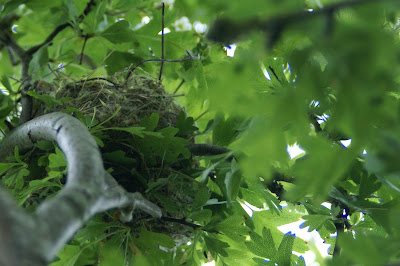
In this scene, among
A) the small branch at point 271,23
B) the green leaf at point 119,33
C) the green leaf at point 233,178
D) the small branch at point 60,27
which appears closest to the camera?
the small branch at point 271,23

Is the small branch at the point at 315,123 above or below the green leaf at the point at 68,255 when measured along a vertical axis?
above

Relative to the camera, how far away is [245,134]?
0.98 m

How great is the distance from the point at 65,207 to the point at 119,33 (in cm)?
118

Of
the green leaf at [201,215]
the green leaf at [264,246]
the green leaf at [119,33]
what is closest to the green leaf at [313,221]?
the green leaf at [264,246]

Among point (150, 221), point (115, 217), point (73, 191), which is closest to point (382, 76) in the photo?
point (73, 191)

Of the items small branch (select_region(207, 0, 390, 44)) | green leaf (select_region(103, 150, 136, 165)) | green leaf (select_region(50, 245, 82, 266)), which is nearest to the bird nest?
green leaf (select_region(103, 150, 136, 165))

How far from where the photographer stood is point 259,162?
0.42 metres

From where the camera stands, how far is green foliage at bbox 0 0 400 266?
41 centimetres

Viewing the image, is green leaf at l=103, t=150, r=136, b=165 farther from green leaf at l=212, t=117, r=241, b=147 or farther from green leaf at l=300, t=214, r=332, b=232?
green leaf at l=300, t=214, r=332, b=232

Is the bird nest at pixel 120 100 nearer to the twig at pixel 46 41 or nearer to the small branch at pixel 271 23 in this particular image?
the twig at pixel 46 41

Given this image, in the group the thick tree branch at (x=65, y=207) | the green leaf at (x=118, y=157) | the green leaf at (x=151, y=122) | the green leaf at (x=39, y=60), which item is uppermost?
the thick tree branch at (x=65, y=207)

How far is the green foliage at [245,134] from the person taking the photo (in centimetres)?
41

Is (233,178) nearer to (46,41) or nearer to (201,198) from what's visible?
(201,198)

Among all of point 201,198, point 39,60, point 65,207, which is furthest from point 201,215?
point 39,60
